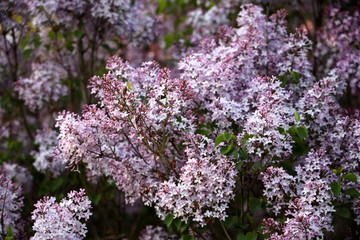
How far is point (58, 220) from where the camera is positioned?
2.70 m

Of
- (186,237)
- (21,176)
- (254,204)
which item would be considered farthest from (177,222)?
(21,176)

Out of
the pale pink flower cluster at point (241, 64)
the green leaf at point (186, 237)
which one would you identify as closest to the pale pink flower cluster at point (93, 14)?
the pale pink flower cluster at point (241, 64)

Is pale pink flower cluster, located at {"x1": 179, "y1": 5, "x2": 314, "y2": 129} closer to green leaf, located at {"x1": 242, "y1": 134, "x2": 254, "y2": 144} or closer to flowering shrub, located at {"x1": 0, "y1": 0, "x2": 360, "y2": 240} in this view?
flowering shrub, located at {"x1": 0, "y1": 0, "x2": 360, "y2": 240}

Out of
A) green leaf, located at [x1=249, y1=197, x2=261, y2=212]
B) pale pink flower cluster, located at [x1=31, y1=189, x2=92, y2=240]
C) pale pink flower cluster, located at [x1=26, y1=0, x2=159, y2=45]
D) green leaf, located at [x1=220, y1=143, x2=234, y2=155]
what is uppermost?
pale pink flower cluster, located at [x1=26, y1=0, x2=159, y2=45]

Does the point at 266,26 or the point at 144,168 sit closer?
the point at 144,168

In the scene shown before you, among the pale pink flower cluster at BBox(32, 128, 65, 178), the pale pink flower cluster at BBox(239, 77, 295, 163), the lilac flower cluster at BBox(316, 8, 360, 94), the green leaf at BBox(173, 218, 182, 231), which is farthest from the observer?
the pale pink flower cluster at BBox(32, 128, 65, 178)

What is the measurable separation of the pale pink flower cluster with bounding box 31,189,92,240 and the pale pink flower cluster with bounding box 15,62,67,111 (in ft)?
7.90

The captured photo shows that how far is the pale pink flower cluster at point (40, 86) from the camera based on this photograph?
488 centimetres

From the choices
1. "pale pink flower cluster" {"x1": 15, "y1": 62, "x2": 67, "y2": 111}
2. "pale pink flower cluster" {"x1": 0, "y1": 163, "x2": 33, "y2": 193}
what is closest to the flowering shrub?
"pale pink flower cluster" {"x1": 0, "y1": 163, "x2": 33, "y2": 193}

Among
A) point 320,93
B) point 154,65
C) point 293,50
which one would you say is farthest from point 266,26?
point 154,65

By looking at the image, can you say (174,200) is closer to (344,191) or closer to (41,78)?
(344,191)

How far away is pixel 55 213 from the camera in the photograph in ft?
8.97

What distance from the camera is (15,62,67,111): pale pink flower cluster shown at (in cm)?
488

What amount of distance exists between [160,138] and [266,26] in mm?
1619
